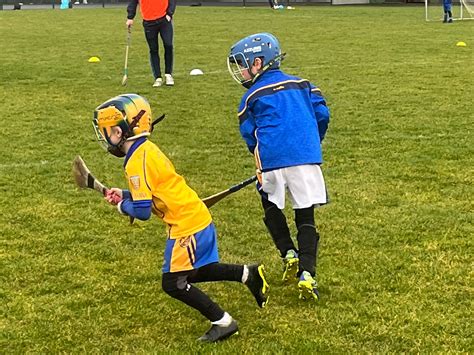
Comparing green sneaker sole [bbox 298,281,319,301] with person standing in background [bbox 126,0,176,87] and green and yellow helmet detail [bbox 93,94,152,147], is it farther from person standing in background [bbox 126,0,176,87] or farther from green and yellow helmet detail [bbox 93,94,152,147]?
person standing in background [bbox 126,0,176,87]

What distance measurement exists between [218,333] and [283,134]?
3.88 feet

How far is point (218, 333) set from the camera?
12.0 ft

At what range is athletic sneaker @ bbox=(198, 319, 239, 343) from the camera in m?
3.65

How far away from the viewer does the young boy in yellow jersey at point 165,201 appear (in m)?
3.51

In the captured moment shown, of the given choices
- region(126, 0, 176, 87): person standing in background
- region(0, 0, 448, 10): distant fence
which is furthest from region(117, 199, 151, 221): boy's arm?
region(0, 0, 448, 10): distant fence

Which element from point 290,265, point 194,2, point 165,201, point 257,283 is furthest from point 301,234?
point 194,2

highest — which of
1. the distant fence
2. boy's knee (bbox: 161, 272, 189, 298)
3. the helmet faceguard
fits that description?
the helmet faceguard

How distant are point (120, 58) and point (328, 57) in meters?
4.63

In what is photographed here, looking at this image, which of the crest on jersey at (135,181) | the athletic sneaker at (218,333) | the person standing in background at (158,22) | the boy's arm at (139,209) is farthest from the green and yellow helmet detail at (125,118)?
the person standing in background at (158,22)

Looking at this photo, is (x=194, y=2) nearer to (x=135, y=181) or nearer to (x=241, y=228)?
(x=241, y=228)

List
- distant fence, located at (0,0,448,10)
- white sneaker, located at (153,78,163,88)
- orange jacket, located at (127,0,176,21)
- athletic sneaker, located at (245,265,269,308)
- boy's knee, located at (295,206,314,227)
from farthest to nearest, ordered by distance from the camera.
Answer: distant fence, located at (0,0,448,10)
white sneaker, located at (153,78,163,88)
orange jacket, located at (127,0,176,21)
boy's knee, located at (295,206,314,227)
athletic sneaker, located at (245,265,269,308)

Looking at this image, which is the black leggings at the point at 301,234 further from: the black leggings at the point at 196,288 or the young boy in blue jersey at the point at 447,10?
the young boy in blue jersey at the point at 447,10

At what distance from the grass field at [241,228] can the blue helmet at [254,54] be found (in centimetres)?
132

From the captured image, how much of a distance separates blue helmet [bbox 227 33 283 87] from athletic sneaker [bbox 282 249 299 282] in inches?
42.4
